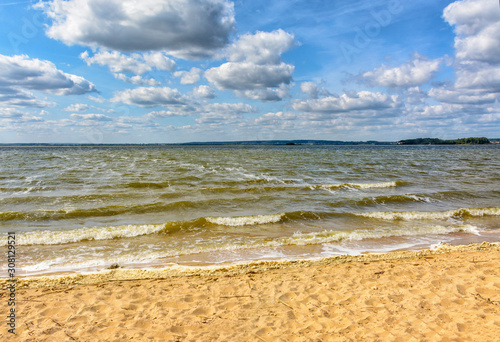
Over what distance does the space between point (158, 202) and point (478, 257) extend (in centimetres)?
1279

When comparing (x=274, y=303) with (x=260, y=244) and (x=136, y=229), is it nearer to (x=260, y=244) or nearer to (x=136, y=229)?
(x=260, y=244)

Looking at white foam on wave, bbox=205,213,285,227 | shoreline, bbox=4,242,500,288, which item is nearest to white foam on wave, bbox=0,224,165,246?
white foam on wave, bbox=205,213,285,227

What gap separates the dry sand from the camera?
4.43 m

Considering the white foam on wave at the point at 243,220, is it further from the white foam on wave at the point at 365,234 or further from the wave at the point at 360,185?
the wave at the point at 360,185

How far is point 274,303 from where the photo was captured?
17.7 feet

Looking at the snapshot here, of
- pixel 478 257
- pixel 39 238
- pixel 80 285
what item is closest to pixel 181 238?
pixel 80 285

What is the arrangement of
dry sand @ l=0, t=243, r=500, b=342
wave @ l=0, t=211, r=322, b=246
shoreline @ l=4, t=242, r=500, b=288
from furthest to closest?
wave @ l=0, t=211, r=322, b=246
shoreline @ l=4, t=242, r=500, b=288
dry sand @ l=0, t=243, r=500, b=342

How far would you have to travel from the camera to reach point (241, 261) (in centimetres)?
779

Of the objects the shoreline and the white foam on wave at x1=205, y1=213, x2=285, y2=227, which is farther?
the white foam on wave at x1=205, y1=213, x2=285, y2=227

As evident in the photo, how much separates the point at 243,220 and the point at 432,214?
846 centimetres

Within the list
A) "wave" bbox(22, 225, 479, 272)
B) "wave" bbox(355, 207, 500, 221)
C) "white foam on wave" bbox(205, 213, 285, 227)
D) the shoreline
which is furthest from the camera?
"wave" bbox(355, 207, 500, 221)

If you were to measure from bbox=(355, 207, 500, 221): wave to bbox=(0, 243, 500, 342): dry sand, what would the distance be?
5195 millimetres

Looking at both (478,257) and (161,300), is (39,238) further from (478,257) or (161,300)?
(478,257)

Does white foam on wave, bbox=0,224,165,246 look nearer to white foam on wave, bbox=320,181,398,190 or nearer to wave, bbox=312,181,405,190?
wave, bbox=312,181,405,190
